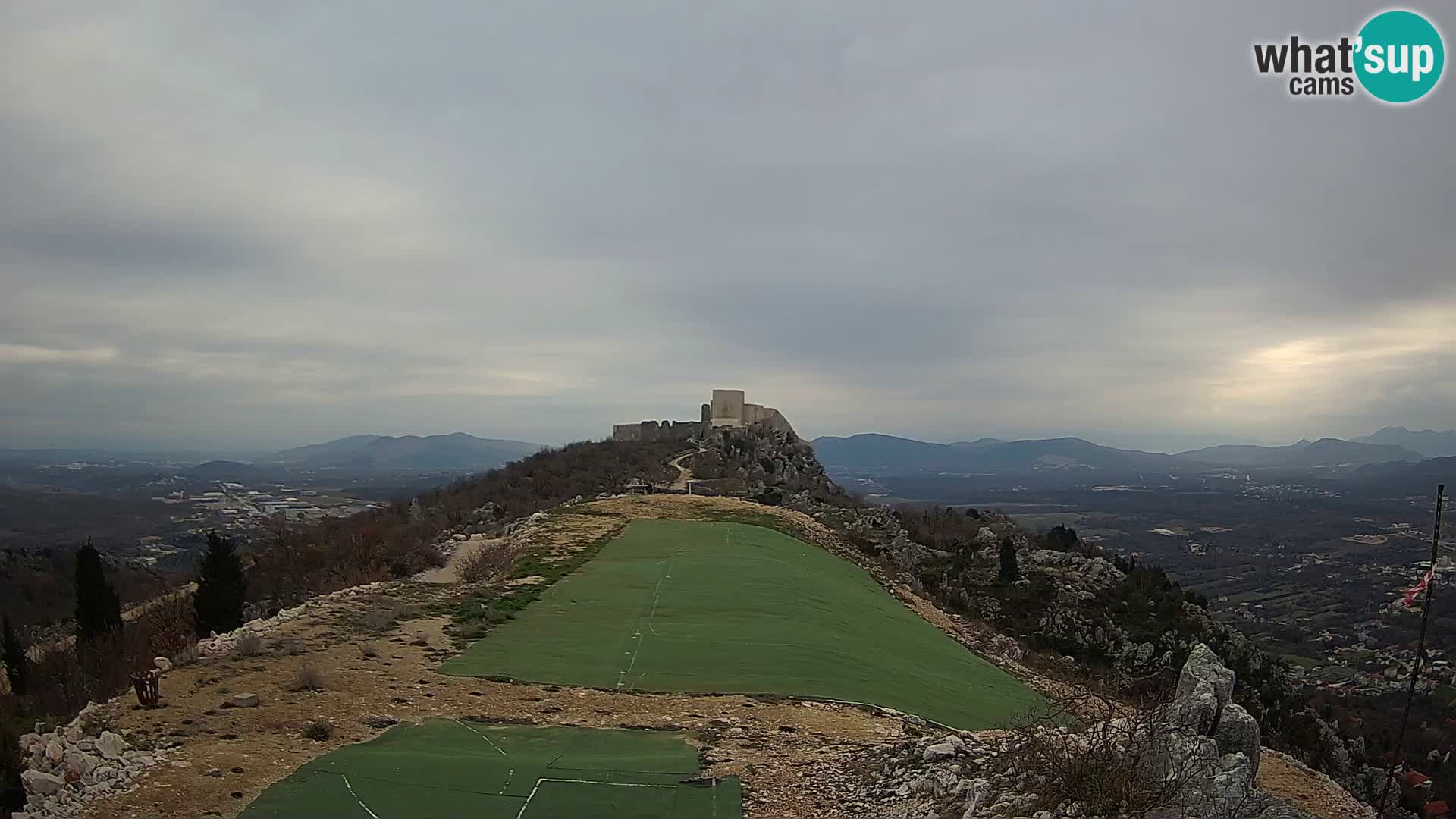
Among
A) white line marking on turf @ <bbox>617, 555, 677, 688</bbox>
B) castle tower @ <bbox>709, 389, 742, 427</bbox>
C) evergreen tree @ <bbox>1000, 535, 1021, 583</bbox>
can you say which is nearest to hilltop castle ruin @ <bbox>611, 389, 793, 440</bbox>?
castle tower @ <bbox>709, 389, 742, 427</bbox>

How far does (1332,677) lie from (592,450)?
165ft

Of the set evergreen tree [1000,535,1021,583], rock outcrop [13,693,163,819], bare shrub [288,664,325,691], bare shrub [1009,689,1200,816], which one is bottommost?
evergreen tree [1000,535,1021,583]

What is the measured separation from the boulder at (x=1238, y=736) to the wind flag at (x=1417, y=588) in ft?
5.60

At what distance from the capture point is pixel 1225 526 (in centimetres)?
11038

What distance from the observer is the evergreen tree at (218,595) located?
2002 cm

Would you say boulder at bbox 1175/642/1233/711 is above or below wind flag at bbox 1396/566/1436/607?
below

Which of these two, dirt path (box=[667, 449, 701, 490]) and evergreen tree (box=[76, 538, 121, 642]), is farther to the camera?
dirt path (box=[667, 449, 701, 490])

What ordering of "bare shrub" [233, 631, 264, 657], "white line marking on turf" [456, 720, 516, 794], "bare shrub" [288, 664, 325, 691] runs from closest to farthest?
"white line marking on turf" [456, 720, 516, 794] → "bare shrub" [288, 664, 325, 691] → "bare shrub" [233, 631, 264, 657]

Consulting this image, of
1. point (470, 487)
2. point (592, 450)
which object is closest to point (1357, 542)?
point (592, 450)

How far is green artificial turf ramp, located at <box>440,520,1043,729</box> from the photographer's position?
43.7 ft

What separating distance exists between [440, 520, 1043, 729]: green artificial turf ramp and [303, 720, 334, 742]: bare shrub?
3.21 m

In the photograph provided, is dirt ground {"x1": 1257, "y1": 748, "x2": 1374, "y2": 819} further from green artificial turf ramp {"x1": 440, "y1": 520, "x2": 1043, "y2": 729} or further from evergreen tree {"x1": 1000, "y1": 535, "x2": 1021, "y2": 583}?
evergreen tree {"x1": 1000, "y1": 535, "x2": 1021, "y2": 583}

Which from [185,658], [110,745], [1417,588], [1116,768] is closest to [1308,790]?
[1417,588]

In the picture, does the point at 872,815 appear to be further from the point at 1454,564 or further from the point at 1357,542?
the point at 1357,542
